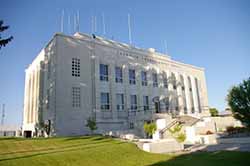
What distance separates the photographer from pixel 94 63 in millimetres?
30672

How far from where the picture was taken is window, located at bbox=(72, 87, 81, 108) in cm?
2733

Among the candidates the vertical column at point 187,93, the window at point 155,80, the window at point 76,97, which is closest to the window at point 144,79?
the window at point 155,80

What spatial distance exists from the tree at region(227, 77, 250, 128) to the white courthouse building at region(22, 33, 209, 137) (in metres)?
13.0

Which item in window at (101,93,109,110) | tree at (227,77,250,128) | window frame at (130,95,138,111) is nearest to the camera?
tree at (227,77,250,128)

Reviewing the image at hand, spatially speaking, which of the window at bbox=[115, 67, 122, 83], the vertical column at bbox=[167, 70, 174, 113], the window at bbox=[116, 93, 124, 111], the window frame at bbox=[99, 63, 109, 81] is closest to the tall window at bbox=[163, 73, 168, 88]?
the vertical column at bbox=[167, 70, 174, 113]

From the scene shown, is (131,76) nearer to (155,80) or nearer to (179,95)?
(155,80)

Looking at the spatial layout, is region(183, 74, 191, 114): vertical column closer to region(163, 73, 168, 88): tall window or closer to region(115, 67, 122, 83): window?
region(163, 73, 168, 88): tall window

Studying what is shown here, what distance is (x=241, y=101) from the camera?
17422mm

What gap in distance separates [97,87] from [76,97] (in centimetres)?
362

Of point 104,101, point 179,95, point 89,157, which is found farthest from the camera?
point 179,95

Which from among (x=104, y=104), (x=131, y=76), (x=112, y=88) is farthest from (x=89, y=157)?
(x=131, y=76)

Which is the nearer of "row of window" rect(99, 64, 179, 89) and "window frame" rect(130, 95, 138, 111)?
"row of window" rect(99, 64, 179, 89)

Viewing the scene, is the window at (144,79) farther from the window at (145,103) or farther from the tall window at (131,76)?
the window at (145,103)

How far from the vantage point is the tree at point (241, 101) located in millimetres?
16938
